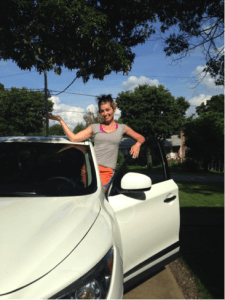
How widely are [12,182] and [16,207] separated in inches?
23.3

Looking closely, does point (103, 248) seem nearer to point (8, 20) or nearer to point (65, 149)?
point (65, 149)

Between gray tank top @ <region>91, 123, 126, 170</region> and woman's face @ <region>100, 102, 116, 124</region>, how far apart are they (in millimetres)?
179

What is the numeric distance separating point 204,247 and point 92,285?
3629mm

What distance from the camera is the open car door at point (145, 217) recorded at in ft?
7.18

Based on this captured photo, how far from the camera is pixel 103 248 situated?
4.66 ft

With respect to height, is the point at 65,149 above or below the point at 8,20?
below

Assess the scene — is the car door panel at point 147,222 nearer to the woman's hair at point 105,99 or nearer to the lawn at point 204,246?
the lawn at point 204,246

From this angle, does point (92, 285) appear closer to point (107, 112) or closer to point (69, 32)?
point (107, 112)

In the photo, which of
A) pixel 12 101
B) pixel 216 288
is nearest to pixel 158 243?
pixel 216 288

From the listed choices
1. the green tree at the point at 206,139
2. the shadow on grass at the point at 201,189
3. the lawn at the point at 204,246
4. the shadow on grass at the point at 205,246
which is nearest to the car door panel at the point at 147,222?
the lawn at the point at 204,246

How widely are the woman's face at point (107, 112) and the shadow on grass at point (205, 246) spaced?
218 cm

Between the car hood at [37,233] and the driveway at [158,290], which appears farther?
the driveway at [158,290]

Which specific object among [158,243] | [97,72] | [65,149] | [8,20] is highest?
[8,20]

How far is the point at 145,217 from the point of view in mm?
2430
